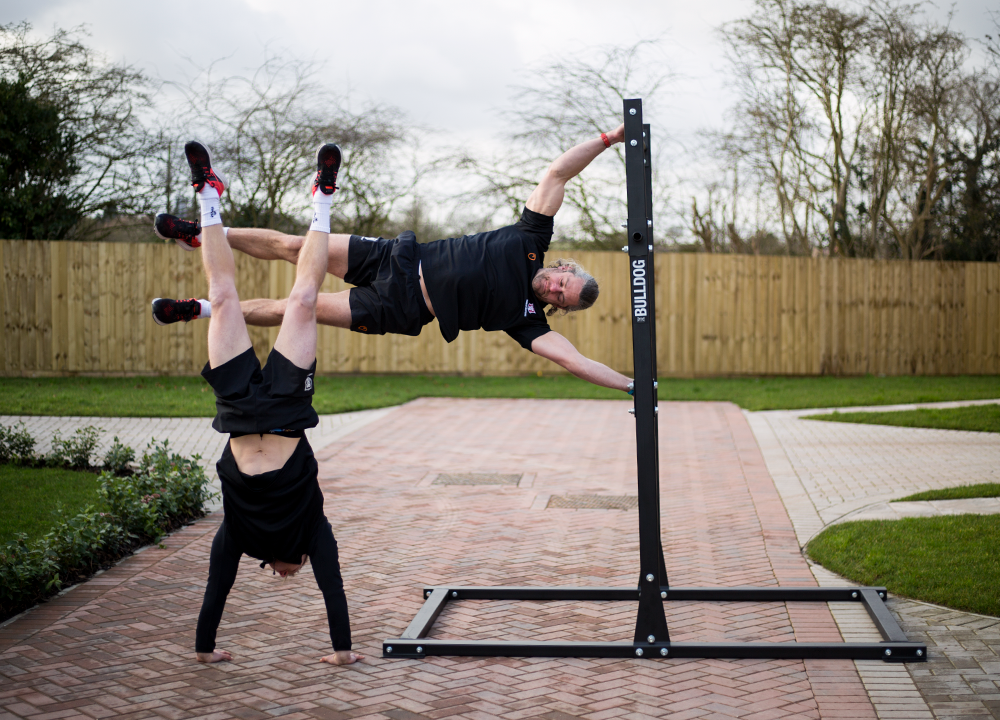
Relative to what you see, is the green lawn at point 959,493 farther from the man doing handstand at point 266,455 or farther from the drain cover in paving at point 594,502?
the man doing handstand at point 266,455

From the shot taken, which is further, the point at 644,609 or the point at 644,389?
the point at 644,389

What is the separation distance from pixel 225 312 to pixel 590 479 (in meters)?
5.23

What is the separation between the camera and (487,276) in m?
4.85

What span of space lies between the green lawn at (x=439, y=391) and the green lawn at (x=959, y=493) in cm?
565

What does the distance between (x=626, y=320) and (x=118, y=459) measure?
34.2 feet

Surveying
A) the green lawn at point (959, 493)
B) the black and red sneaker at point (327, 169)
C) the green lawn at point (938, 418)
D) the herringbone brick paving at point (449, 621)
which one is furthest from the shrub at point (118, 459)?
the green lawn at point (938, 418)

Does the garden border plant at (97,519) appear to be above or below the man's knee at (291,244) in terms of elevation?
below

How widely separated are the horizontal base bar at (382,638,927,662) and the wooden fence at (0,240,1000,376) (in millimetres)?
11661

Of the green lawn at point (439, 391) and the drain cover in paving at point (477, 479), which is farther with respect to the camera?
the green lawn at point (439, 391)

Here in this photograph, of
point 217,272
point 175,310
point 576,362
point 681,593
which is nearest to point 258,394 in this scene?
point 217,272

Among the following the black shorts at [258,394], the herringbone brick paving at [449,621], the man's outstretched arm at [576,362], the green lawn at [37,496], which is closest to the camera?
the herringbone brick paving at [449,621]

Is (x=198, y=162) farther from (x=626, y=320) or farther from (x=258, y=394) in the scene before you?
(x=626, y=320)

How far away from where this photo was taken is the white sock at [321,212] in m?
4.31

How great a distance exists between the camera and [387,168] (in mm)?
17797
